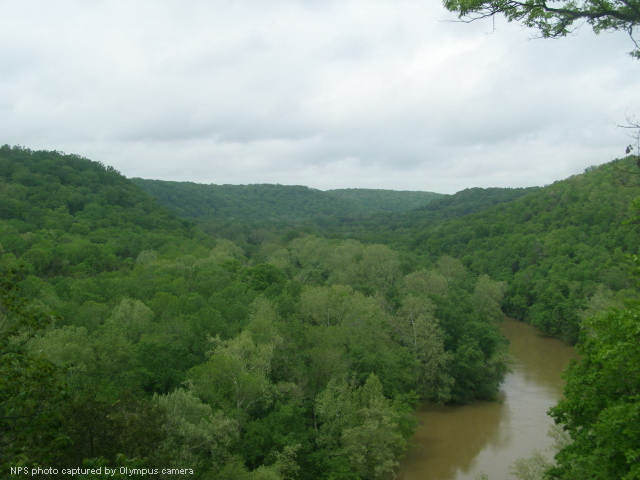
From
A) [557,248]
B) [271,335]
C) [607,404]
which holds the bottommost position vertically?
[271,335]

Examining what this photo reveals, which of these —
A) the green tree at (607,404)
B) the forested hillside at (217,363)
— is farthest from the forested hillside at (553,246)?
the green tree at (607,404)

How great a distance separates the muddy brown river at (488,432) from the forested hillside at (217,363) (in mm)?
1632

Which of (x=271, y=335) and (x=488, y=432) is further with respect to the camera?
(x=488, y=432)

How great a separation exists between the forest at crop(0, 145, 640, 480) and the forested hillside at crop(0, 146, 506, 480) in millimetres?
86

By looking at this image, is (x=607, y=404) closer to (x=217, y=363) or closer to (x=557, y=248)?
(x=217, y=363)

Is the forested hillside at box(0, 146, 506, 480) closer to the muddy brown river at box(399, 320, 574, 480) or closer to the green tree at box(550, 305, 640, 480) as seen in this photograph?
the muddy brown river at box(399, 320, 574, 480)

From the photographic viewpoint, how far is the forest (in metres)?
9.34

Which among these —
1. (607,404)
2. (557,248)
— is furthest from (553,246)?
(607,404)

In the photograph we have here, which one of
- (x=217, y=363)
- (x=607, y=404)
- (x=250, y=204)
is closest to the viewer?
(x=607, y=404)

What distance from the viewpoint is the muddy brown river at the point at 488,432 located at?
2375cm

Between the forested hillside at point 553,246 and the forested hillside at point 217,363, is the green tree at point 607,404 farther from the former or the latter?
the forested hillside at point 553,246

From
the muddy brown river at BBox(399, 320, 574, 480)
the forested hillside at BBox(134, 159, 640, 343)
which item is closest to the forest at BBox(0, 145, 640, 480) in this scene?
the forested hillside at BBox(134, 159, 640, 343)

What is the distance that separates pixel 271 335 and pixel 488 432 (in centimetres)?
1395

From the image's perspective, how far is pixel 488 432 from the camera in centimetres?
2759
